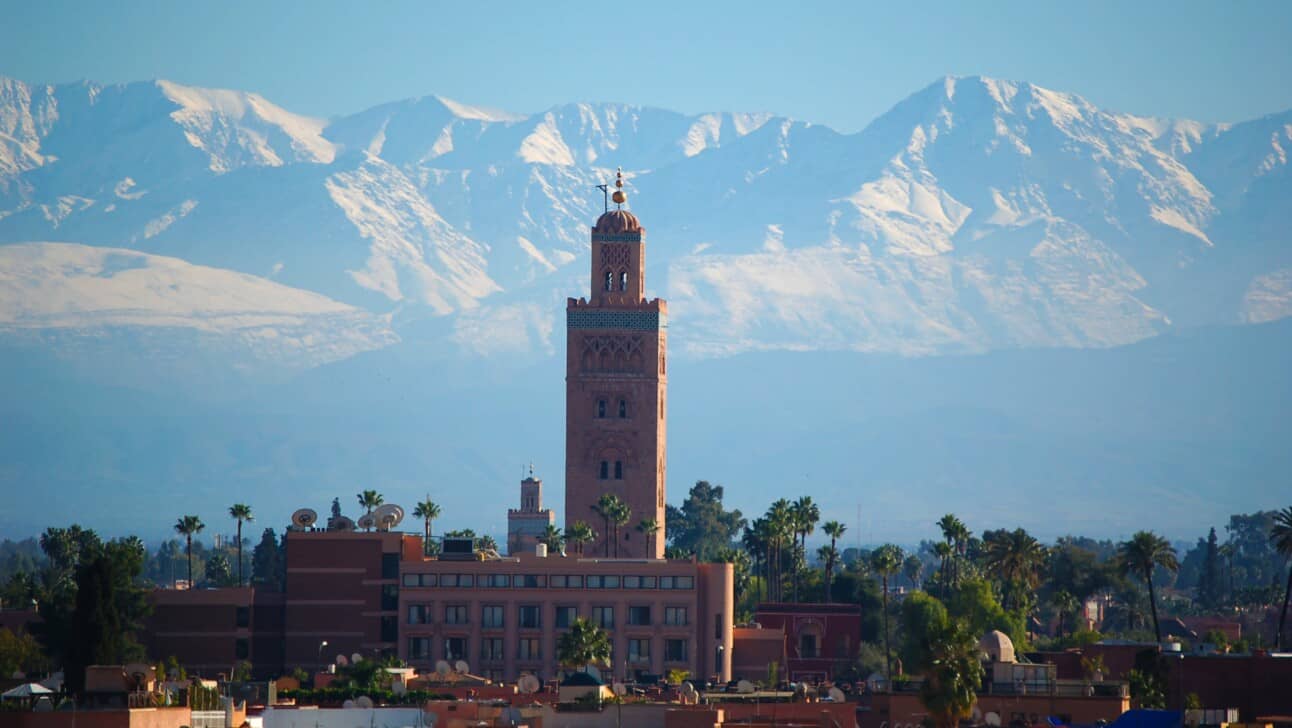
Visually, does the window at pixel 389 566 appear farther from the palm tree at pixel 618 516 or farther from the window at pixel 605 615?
the palm tree at pixel 618 516

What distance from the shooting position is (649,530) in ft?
590

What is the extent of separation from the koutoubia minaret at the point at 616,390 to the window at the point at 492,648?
25.8m

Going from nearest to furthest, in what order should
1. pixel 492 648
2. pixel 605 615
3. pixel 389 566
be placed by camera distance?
pixel 492 648, pixel 389 566, pixel 605 615

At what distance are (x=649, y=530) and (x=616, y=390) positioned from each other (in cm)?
1026

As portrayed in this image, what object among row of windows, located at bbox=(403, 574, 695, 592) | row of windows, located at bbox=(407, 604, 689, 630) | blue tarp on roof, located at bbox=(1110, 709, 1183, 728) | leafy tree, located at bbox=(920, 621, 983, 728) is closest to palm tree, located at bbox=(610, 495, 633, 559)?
row of windows, located at bbox=(403, 574, 695, 592)

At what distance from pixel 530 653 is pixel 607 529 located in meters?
24.5

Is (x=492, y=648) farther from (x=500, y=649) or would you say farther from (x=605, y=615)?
(x=605, y=615)

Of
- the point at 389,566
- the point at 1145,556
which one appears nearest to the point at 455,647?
→ the point at 389,566

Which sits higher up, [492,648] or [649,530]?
[649,530]

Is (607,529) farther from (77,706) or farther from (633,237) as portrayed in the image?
(77,706)

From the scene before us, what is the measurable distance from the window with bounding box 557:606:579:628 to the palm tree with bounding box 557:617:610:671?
11501mm

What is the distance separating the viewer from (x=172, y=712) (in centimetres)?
8644

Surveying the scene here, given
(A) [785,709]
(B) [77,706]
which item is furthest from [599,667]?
(B) [77,706]

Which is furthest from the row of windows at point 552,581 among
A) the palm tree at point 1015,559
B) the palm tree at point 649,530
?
the palm tree at point 1015,559
